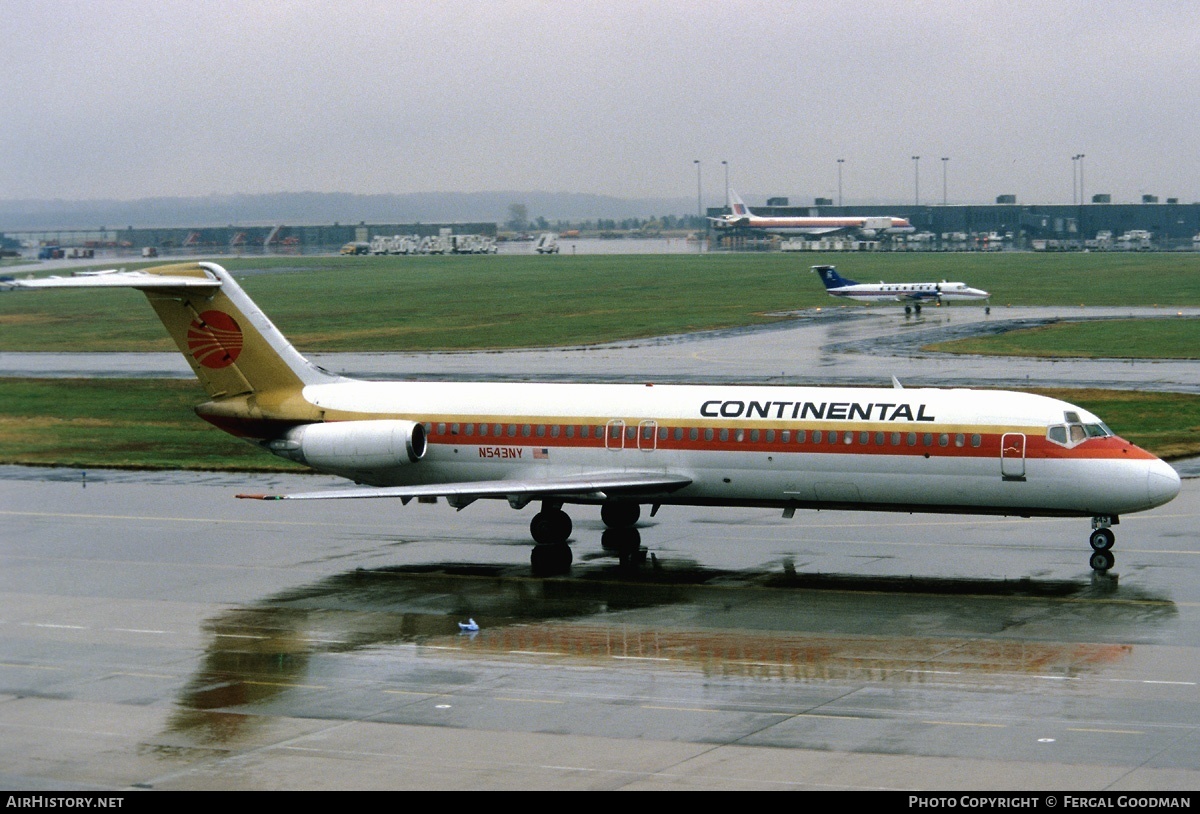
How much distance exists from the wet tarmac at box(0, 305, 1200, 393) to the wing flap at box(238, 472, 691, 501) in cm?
3387

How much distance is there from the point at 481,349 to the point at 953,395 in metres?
59.4

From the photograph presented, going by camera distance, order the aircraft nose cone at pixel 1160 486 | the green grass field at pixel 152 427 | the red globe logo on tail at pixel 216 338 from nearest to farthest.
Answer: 1. the aircraft nose cone at pixel 1160 486
2. the red globe logo on tail at pixel 216 338
3. the green grass field at pixel 152 427

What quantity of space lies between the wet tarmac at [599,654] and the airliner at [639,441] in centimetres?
165

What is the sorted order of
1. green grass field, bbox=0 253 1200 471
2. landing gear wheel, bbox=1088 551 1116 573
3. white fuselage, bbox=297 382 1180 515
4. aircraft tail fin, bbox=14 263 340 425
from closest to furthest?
landing gear wheel, bbox=1088 551 1116 573 < white fuselage, bbox=297 382 1180 515 < aircraft tail fin, bbox=14 263 340 425 < green grass field, bbox=0 253 1200 471

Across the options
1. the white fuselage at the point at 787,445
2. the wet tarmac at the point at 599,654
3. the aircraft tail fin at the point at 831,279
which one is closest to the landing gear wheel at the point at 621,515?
the wet tarmac at the point at 599,654

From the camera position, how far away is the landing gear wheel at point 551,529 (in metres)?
37.6

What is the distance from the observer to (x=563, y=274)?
616ft

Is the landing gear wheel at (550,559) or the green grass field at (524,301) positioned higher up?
the green grass field at (524,301)

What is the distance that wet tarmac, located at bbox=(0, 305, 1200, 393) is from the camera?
236 ft

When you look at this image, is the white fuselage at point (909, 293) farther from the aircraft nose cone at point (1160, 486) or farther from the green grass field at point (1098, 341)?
the aircraft nose cone at point (1160, 486)

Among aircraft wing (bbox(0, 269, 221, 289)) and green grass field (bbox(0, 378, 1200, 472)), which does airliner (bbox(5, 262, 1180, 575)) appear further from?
green grass field (bbox(0, 378, 1200, 472))

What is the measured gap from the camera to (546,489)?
36.2m

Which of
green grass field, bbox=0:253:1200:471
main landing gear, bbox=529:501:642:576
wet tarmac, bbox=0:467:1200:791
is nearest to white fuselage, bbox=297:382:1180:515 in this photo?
main landing gear, bbox=529:501:642:576

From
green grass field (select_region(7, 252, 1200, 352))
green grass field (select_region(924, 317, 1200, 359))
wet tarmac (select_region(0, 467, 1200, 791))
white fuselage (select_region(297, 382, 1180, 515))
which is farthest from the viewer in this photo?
green grass field (select_region(7, 252, 1200, 352))
